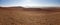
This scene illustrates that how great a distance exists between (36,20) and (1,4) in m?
0.29

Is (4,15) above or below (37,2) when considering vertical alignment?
below

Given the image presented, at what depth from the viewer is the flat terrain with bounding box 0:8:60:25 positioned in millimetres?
478

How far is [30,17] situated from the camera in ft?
1.61

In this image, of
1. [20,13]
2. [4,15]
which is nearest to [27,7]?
[20,13]

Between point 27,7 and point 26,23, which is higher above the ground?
point 27,7

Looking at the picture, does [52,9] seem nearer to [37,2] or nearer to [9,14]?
[37,2]

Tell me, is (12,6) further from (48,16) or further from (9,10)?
(48,16)

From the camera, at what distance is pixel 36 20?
0.48 m

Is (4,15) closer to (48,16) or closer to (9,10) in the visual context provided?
(9,10)

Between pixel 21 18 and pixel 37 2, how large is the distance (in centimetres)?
17

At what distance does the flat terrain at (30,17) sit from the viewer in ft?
1.57

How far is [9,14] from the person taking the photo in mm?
505

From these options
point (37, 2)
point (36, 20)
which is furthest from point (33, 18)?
point (37, 2)

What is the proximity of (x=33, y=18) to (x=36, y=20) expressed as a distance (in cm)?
2
